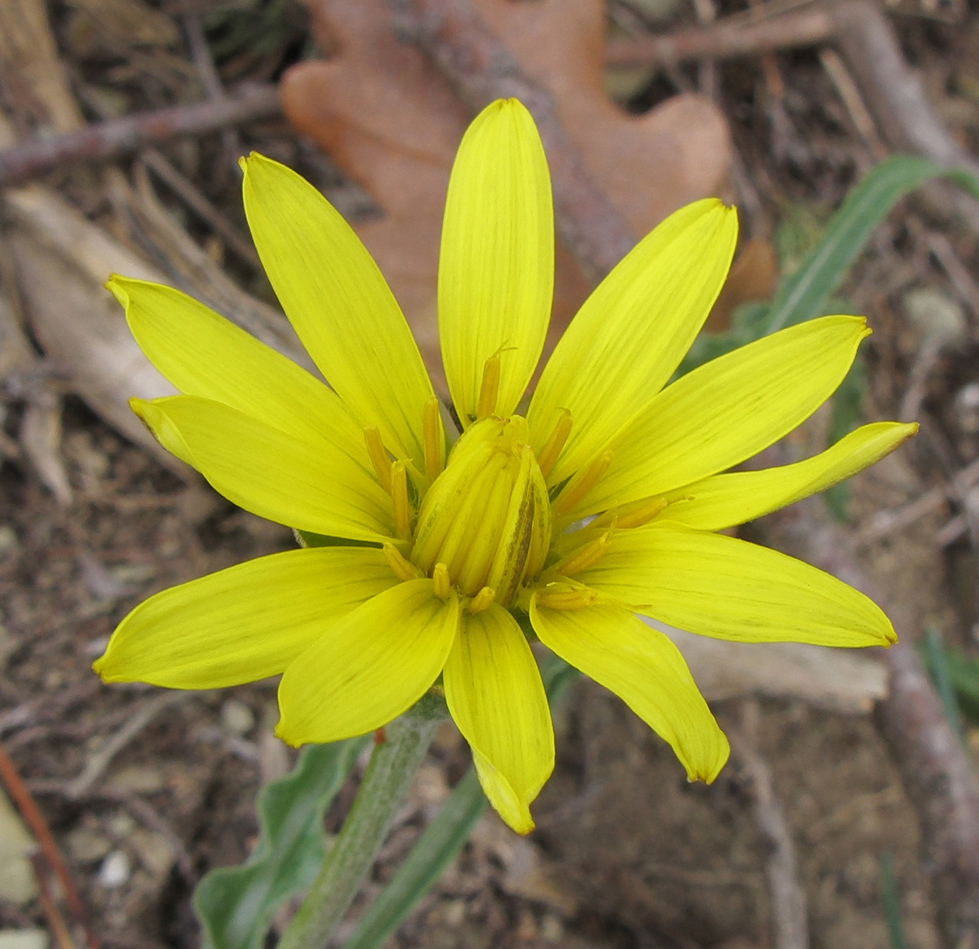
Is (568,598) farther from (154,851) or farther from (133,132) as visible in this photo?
(133,132)

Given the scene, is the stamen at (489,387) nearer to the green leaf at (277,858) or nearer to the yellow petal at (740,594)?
the yellow petal at (740,594)

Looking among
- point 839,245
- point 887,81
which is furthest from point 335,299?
point 887,81

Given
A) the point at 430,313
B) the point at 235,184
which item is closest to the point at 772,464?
the point at 430,313

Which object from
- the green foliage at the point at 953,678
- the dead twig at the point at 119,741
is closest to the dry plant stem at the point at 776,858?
the green foliage at the point at 953,678

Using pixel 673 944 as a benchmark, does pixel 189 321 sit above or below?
above

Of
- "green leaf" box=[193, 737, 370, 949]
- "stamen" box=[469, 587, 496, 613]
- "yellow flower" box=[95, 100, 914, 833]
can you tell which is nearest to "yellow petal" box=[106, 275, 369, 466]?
"yellow flower" box=[95, 100, 914, 833]

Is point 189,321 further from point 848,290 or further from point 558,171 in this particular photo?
point 848,290
